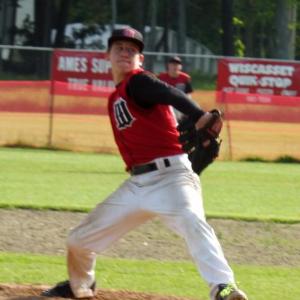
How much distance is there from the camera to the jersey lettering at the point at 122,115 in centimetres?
679

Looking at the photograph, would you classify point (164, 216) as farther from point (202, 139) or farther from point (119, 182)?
point (119, 182)

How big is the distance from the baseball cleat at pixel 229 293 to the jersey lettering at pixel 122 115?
1164 mm

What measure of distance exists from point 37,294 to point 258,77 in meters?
16.0

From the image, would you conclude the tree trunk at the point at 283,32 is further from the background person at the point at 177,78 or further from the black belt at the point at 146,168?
the black belt at the point at 146,168

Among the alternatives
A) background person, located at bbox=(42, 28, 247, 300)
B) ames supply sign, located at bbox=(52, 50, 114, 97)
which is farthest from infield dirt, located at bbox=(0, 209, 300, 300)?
ames supply sign, located at bbox=(52, 50, 114, 97)

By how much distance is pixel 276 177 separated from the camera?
16.8 meters

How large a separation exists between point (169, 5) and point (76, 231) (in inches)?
2043

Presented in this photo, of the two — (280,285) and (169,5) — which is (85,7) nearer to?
(169,5)

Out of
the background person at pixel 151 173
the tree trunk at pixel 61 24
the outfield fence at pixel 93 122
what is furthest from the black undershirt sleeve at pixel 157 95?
the tree trunk at pixel 61 24

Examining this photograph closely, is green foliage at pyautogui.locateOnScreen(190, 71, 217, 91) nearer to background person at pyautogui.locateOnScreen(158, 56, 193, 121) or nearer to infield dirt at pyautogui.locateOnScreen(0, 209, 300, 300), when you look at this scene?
background person at pyautogui.locateOnScreen(158, 56, 193, 121)

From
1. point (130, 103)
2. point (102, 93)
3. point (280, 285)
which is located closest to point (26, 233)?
point (280, 285)

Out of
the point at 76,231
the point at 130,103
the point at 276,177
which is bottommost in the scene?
the point at 276,177

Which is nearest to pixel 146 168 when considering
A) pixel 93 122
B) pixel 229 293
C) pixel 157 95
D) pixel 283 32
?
pixel 157 95

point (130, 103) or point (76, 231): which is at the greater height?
point (130, 103)
